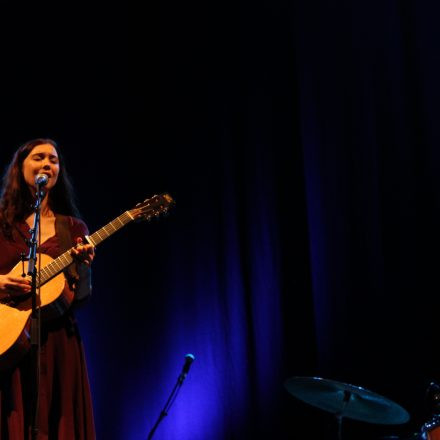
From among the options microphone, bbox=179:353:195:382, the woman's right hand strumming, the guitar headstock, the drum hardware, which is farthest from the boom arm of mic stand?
the woman's right hand strumming

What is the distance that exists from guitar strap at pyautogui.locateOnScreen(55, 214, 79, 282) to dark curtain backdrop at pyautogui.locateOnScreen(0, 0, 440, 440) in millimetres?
1116

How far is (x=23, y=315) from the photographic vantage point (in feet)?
9.01

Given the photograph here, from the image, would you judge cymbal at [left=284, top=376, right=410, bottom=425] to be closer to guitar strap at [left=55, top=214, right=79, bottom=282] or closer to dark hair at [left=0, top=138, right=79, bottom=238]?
guitar strap at [left=55, top=214, right=79, bottom=282]

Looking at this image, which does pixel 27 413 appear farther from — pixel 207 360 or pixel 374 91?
pixel 374 91

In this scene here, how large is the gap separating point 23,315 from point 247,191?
5.64ft

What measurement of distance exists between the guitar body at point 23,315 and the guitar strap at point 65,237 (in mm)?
43

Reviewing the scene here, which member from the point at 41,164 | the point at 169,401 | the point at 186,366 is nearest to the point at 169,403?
the point at 169,401

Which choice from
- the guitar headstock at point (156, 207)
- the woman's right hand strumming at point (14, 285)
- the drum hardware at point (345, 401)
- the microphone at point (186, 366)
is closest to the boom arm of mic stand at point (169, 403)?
the microphone at point (186, 366)

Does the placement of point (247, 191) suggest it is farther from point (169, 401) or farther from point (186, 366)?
point (169, 401)

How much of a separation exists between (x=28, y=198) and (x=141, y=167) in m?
1.31

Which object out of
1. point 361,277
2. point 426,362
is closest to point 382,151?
point 361,277

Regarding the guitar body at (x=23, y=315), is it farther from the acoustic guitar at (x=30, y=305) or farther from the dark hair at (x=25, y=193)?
the dark hair at (x=25, y=193)

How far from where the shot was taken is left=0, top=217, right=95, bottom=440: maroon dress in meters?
2.72

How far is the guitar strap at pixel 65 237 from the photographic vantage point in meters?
2.87
